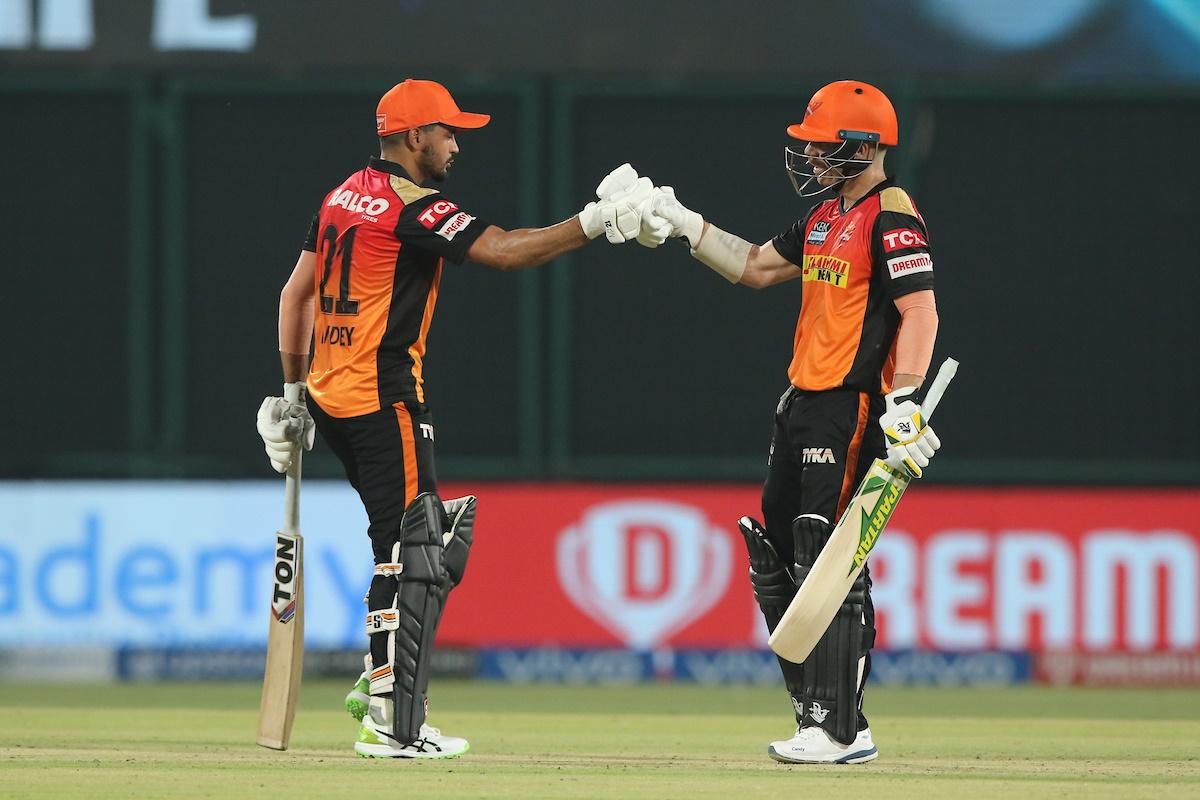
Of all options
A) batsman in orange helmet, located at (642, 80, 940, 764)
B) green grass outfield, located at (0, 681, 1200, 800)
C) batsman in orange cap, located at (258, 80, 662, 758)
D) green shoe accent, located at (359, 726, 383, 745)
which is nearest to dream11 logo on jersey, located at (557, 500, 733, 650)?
green grass outfield, located at (0, 681, 1200, 800)

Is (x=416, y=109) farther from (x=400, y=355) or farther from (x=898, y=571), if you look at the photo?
(x=898, y=571)

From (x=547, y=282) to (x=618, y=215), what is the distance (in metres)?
3.16

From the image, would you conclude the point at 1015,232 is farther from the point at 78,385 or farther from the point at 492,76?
the point at 78,385

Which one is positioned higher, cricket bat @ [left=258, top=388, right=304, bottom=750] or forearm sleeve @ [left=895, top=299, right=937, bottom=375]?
forearm sleeve @ [left=895, top=299, right=937, bottom=375]

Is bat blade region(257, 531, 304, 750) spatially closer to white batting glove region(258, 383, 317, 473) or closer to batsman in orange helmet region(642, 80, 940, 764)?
white batting glove region(258, 383, 317, 473)

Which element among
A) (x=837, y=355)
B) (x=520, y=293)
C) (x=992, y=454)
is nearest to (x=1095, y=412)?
(x=992, y=454)

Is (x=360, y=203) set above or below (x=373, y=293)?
above

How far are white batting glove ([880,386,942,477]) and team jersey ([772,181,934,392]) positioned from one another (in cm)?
21

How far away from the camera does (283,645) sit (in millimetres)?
5605

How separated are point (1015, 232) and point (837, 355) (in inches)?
126

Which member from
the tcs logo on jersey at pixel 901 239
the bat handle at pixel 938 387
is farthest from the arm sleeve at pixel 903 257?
the bat handle at pixel 938 387

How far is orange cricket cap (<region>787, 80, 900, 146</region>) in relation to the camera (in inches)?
217

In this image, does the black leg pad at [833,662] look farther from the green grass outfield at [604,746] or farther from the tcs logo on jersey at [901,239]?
the tcs logo on jersey at [901,239]

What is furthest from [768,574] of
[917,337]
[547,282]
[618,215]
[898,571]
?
[547,282]
